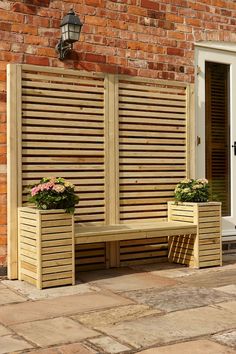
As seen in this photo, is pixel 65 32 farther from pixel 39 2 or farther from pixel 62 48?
pixel 39 2

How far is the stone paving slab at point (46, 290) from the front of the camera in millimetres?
4523

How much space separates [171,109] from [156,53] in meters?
0.69

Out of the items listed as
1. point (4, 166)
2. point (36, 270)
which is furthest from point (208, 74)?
point (36, 270)

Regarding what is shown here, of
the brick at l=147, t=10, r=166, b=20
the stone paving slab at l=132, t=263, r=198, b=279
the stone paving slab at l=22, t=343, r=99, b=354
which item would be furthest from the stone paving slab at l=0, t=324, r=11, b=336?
the brick at l=147, t=10, r=166, b=20

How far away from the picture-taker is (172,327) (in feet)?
11.7

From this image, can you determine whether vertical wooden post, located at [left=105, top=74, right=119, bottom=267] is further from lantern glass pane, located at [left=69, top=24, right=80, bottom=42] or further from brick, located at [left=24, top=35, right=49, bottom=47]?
brick, located at [left=24, top=35, right=49, bottom=47]

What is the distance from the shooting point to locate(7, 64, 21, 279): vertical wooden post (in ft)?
16.6

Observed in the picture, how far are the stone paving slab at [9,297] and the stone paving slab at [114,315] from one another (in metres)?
0.73

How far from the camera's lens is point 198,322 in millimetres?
3664

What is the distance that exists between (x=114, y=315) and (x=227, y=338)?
2.96 ft

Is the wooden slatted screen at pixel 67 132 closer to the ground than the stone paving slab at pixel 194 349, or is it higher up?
higher up

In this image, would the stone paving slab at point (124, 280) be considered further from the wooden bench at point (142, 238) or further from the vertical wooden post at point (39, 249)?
the vertical wooden post at point (39, 249)

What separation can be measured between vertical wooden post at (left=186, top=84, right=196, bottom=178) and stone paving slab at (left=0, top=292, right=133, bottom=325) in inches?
90.8

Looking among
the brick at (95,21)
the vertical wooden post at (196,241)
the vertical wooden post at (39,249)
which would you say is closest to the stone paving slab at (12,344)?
the vertical wooden post at (39,249)
